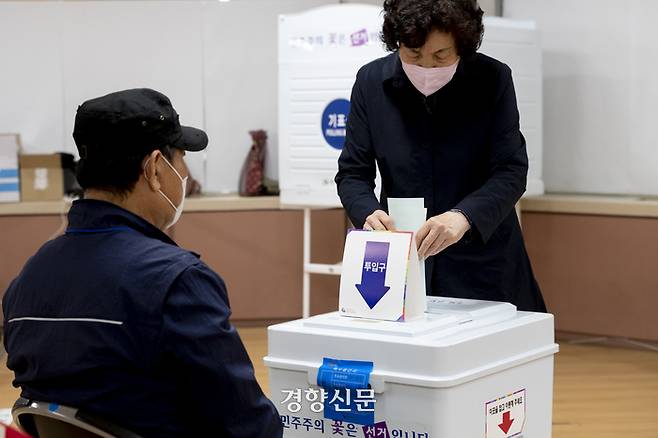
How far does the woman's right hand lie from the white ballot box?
7.3 inches

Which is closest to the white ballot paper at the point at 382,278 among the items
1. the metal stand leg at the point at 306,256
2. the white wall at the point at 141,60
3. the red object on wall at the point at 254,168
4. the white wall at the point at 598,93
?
the metal stand leg at the point at 306,256

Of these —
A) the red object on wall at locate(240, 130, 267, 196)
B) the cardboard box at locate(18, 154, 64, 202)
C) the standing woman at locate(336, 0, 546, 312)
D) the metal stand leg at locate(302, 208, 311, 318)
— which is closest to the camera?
the standing woman at locate(336, 0, 546, 312)

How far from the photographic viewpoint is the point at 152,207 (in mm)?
1584

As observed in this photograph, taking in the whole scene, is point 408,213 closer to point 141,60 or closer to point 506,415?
point 506,415

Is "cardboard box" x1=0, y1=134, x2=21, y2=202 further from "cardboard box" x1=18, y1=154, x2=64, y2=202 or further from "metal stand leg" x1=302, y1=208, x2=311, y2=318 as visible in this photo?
"metal stand leg" x1=302, y1=208, x2=311, y2=318

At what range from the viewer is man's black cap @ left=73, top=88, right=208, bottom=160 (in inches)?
58.8

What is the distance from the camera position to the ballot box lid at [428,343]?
→ 174cm

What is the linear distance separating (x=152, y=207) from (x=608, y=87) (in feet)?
12.2

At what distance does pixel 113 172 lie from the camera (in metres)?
1.53

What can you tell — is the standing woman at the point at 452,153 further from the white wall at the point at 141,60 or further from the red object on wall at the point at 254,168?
the white wall at the point at 141,60

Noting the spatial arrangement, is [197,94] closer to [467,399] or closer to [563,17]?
[563,17]

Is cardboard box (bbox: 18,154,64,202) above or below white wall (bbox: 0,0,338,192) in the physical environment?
below

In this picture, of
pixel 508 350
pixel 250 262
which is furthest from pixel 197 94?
pixel 508 350

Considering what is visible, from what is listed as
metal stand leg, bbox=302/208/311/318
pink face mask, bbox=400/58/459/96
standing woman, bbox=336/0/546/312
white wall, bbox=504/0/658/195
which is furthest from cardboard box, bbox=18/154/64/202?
pink face mask, bbox=400/58/459/96
